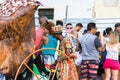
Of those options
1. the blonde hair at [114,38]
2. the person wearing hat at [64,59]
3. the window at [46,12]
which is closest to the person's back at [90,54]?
the blonde hair at [114,38]

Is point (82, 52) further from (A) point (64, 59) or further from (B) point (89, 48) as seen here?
(A) point (64, 59)

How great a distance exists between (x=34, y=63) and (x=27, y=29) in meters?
0.69

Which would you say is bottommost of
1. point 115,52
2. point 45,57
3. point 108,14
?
point 108,14

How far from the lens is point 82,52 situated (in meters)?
9.22

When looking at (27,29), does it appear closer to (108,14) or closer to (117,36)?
(117,36)

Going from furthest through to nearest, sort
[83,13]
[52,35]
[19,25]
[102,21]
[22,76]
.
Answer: [83,13], [102,21], [52,35], [22,76], [19,25]

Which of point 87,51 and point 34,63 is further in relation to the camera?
point 87,51

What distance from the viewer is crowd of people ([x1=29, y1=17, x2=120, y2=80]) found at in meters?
7.41

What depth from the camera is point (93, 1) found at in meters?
18.2

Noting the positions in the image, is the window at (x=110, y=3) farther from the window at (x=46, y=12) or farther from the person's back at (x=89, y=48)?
the person's back at (x=89, y=48)

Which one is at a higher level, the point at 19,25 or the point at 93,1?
the point at 19,25

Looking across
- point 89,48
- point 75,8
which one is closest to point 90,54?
point 89,48

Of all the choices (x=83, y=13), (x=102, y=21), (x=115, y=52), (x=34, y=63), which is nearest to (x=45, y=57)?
(x=34, y=63)

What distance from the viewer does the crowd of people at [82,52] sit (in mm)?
7410
